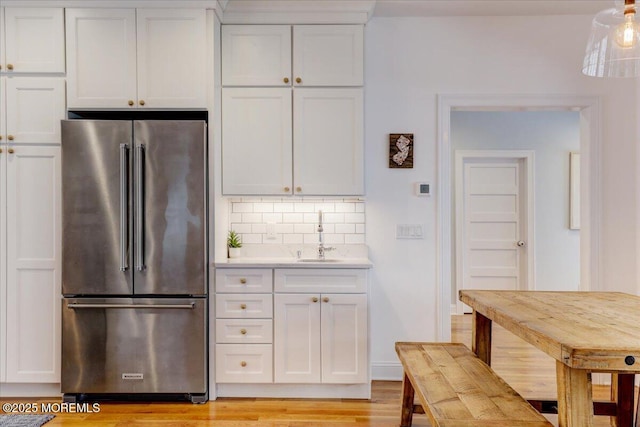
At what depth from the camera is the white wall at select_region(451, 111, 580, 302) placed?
16.9ft

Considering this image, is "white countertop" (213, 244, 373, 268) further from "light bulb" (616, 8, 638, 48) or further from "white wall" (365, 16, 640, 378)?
"light bulb" (616, 8, 638, 48)

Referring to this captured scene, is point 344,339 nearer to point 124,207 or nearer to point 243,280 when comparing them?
point 243,280

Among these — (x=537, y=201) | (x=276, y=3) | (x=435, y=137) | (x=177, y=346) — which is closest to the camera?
(x=177, y=346)

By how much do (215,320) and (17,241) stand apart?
4.64ft

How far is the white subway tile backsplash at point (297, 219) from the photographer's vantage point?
331 cm

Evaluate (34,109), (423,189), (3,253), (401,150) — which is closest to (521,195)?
(423,189)

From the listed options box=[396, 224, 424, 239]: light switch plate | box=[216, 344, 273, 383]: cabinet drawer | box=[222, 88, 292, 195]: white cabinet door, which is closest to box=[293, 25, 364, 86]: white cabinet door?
box=[222, 88, 292, 195]: white cabinet door

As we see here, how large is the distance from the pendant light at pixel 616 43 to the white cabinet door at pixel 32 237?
3.09 m

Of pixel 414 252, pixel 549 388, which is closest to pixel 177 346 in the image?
pixel 414 252

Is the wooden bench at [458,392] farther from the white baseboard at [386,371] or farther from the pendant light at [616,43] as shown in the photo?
the pendant light at [616,43]

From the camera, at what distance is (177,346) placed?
278cm

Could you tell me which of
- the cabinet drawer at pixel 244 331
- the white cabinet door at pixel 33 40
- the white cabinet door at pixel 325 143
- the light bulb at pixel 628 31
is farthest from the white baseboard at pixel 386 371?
the white cabinet door at pixel 33 40

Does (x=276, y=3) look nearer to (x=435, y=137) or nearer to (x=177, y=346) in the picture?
(x=435, y=137)

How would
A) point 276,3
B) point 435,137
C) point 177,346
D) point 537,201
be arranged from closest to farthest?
point 177,346
point 276,3
point 435,137
point 537,201
